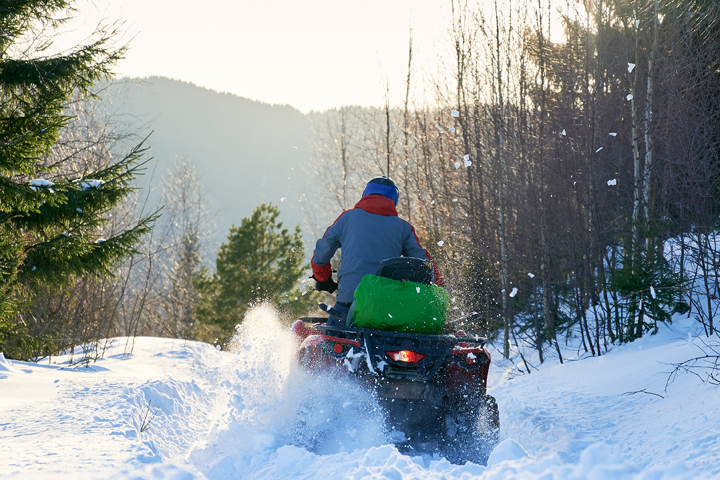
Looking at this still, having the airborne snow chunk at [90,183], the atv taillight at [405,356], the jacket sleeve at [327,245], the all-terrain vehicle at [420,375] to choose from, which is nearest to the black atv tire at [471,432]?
the all-terrain vehicle at [420,375]

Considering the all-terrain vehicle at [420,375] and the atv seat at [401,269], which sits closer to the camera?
the all-terrain vehicle at [420,375]

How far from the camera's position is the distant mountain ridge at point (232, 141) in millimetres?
154375

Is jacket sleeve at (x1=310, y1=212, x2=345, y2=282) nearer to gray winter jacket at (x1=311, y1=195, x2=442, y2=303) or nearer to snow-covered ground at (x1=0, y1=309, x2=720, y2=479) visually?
gray winter jacket at (x1=311, y1=195, x2=442, y2=303)

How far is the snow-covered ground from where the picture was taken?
3213mm

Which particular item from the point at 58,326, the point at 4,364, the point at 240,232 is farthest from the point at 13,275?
the point at 240,232

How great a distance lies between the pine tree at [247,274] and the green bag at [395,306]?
22260 millimetres

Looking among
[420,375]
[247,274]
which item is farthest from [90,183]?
[247,274]

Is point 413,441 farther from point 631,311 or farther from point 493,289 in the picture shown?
point 493,289

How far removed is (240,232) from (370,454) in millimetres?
24628

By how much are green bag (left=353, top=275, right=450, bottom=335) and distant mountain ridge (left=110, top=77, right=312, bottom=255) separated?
14023 cm

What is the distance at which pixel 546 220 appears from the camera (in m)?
A: 9.12

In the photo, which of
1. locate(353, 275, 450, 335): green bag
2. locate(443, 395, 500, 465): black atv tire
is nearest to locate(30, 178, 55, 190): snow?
locate(353, 275, 450, 335): green bag

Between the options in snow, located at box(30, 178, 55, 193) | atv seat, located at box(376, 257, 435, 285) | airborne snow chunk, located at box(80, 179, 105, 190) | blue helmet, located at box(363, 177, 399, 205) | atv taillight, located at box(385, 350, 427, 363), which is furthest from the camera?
airborne snow chunk, located at box(80, 179, 105, 190)

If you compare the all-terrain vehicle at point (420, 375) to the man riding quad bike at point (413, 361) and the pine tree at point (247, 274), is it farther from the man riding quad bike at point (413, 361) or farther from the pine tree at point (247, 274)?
the pine tree at point (247, 274)
